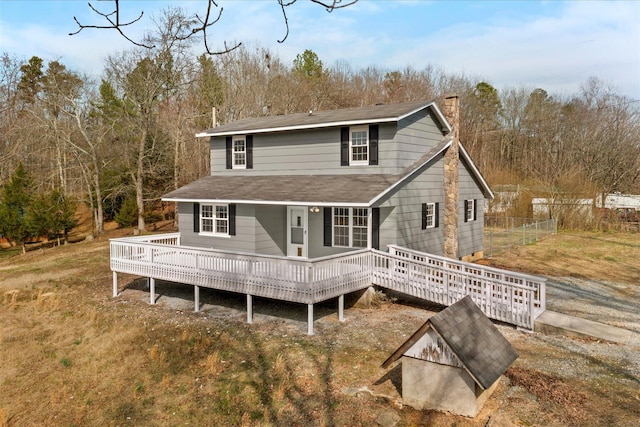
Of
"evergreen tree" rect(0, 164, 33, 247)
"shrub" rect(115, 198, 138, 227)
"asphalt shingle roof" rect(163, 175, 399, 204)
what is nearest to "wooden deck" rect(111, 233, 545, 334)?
"asphalt shingle roof" rect(163, 175, 399, 204)

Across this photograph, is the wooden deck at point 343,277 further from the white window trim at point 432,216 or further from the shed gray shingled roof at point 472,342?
the shed gray shingled roof at point 472,342

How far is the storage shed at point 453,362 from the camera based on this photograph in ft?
20.3

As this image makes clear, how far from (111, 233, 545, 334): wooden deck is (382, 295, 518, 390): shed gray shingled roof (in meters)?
3.61

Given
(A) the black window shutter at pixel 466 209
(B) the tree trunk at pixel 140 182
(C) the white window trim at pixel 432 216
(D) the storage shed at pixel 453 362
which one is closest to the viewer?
(D) the storage shed at pixel 453 362

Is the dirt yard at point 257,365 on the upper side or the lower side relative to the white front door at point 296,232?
lower

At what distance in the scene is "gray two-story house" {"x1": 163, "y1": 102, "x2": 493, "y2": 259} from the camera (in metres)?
13.4

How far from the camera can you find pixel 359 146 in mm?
14508

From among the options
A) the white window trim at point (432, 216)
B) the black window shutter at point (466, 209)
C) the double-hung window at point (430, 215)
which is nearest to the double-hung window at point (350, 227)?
the double-hung window at point (430, 215)

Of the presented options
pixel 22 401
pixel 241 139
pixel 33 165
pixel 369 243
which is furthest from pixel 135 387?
pixel 33 165

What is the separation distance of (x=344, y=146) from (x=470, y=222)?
713 cm

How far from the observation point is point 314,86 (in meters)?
38.7

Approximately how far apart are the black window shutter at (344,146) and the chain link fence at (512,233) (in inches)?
362

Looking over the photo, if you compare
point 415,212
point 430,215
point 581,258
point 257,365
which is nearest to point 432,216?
point 430,215

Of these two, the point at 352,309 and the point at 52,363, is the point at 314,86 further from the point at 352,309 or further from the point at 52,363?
the point at 52,363
